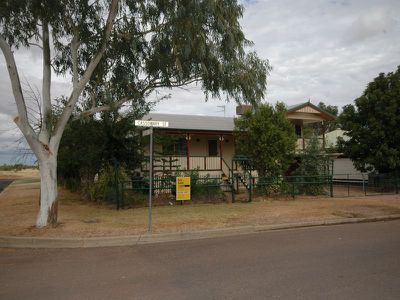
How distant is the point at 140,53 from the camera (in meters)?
13.0

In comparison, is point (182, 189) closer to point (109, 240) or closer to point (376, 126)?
point (109, 240)

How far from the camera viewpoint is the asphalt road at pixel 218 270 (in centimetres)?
554

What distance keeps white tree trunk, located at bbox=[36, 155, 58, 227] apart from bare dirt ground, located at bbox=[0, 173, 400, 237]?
314 mm

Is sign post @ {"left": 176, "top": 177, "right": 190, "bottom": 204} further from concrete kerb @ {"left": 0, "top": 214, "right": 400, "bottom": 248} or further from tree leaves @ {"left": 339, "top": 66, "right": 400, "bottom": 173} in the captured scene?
tree leaves @ {"left": 339, "top": 66, "right": 400, "bottom": 173}

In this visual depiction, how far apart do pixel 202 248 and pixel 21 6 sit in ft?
26.2

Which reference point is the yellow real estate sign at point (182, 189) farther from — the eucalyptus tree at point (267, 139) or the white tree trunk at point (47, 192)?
the white tree trunk at point (47, 192)

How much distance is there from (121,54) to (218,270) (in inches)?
334

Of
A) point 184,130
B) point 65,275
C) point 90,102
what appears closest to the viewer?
point 65,275

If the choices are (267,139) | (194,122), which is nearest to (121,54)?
(267,139)

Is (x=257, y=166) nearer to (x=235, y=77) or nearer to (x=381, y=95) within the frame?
(x=235, y=77)

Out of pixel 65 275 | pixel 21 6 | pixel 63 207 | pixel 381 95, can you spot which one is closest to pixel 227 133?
A: pixel 381 95

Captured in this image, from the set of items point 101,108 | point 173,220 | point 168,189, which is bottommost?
point 173,220

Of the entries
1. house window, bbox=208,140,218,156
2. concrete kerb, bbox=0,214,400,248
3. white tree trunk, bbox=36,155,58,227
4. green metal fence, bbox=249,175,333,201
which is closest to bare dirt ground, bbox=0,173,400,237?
white tree trunk, bbox=36,155,58,227

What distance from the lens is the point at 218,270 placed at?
672 cm
